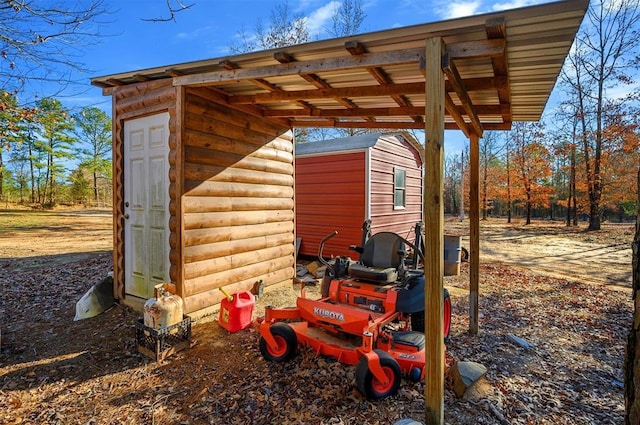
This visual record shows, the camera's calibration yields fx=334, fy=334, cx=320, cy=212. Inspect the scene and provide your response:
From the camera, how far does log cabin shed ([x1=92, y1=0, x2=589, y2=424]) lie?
2.27 metres

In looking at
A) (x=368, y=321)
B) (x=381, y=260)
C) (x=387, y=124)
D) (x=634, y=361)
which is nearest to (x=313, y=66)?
(x=381, y=260)

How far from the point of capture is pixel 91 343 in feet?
11.6

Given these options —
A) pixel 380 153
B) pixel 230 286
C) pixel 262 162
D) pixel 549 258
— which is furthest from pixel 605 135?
pixel 230 286

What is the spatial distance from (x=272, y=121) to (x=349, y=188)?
3293mm

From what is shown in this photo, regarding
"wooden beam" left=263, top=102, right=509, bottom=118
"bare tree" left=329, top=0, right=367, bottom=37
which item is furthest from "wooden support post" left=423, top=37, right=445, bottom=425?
"bare tree" left=329, top=0, right=367, bottom=37

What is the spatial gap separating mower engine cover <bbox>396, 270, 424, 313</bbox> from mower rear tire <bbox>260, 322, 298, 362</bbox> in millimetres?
1025

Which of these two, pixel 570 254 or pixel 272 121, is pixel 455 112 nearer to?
pixel 272 121

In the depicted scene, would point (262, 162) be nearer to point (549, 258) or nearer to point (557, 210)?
point (549, 258)

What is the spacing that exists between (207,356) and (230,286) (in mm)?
1399

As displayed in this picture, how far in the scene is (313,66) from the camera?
2850mm

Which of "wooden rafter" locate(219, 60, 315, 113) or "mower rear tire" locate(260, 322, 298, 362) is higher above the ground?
"wooden rafter" locate(219, 60, 315, 113)

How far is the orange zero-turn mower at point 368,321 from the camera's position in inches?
102

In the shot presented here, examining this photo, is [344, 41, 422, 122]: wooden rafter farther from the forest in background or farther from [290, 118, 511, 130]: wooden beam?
the forest in background

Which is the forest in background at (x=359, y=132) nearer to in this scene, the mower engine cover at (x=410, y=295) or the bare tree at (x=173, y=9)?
the bare tree at (x=173, y=9)
